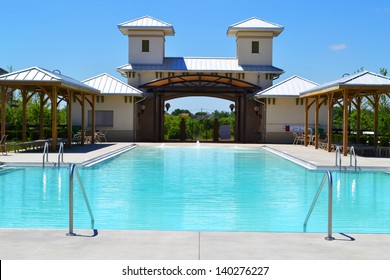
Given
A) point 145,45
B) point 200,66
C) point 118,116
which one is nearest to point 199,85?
point 200,66

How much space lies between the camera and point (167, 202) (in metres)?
9.78

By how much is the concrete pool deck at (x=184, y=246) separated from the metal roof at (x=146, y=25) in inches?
1151

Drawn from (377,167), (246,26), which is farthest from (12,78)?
(246,26)

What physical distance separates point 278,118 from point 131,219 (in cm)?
2324

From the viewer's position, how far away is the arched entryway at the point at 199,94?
30.6 metres

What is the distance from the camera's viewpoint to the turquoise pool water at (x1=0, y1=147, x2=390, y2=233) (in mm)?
7945

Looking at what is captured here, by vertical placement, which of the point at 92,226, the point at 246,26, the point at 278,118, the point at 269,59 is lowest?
the point at 92,226

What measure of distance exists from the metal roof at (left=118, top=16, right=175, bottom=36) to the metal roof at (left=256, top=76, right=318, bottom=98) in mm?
8699

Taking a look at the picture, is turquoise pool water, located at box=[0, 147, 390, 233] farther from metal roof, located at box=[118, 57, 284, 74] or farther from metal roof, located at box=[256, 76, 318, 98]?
metal roof, located at box=[118, 57, 284, 74]

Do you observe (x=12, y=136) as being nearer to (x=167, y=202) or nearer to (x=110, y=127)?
(x=110, y=127)

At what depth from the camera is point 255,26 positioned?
34.3 metres

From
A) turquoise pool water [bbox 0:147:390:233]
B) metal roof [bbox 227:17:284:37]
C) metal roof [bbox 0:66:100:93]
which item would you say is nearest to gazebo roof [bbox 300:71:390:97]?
turquoise pool water [bbox 0:147:390:233]

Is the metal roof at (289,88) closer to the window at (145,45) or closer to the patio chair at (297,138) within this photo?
the patio chair at (297,138)

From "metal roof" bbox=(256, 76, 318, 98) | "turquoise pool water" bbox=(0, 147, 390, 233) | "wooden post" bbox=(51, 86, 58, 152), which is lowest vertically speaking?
"turquoise pool water" bbox=(0, 147, 390, 233)
